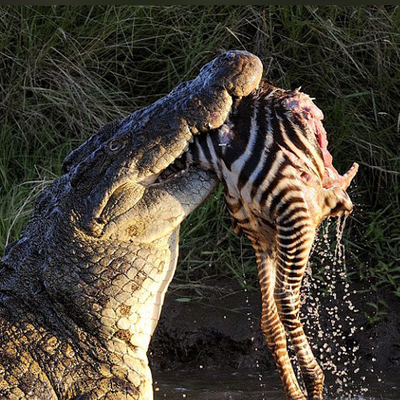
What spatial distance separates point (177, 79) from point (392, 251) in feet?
5.69

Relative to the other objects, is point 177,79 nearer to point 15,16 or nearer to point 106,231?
point 15,16

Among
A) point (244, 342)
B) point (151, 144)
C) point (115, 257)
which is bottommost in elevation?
point (244, 342)

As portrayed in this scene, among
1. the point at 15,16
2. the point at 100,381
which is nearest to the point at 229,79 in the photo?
the point at 100,381

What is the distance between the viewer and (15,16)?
Answer: 6.05 m

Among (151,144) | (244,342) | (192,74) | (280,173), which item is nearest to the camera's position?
(151,144)

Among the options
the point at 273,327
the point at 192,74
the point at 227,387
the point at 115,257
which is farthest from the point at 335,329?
the point at 115,257

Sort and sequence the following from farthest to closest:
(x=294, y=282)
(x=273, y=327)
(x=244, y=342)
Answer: (x=244, y=342)
(x=273, y=327)
(x=294, y=282)

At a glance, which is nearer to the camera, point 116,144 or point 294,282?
point 116,144

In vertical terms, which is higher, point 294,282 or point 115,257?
point 115,257

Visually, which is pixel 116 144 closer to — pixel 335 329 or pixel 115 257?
pixel 115 257

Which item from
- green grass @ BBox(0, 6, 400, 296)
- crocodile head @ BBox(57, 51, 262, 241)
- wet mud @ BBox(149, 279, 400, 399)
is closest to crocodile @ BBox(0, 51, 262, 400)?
crocodile head @ BBox(57, 51, 262, 241)

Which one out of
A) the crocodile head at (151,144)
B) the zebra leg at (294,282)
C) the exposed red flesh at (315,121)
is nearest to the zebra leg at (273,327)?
the zebra leg at (294,282)

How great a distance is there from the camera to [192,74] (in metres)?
5.93

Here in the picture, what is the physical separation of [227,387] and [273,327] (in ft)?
5.46
